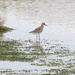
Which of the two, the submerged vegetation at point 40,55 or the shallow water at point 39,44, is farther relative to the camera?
the shallow water at point 39,44

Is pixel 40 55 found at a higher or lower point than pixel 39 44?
higher

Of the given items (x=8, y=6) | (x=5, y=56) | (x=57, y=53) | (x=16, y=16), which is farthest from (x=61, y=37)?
(x=8, y=6)

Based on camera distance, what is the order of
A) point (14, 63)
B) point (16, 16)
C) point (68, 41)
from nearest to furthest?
point (14, 63), point (68, 41), point (16, 16)

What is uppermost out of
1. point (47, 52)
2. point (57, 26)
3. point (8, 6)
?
point (47, 52)

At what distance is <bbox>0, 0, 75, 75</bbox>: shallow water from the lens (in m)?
14.2

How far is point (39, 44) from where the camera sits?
786 inches

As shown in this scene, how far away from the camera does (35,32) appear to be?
71.4 ft

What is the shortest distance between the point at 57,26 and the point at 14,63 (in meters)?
12.4

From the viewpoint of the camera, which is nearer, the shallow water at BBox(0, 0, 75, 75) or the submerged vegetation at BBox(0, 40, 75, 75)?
the submerged vegetation at BBox(0, 40, 75, 75)

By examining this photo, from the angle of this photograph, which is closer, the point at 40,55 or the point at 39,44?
the point at 40,55

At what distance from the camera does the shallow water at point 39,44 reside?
14.2 metres

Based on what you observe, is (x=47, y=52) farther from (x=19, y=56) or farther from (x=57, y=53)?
(x=19, y=56)

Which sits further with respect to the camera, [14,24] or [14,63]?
[14,24]

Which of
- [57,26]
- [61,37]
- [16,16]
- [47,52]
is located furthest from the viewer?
[16,16]
